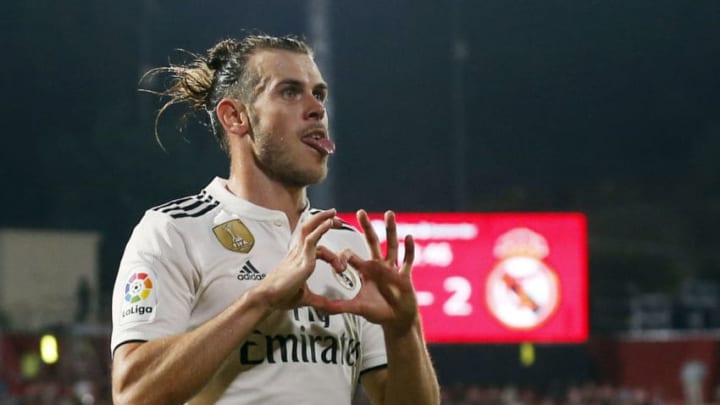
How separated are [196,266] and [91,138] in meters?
11.8

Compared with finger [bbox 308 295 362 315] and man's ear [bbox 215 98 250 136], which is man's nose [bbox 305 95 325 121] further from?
finger [bbox 308 295 362 315]

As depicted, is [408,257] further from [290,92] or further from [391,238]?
[290,92]

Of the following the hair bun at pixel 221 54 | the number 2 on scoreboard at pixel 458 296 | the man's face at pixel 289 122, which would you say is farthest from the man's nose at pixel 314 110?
Answer: the number 2 on scoreboard at pixel 458 296

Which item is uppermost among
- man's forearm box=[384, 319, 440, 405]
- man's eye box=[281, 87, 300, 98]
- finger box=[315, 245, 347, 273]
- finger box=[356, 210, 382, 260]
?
man's eye box=[281, 87, 300, 98]

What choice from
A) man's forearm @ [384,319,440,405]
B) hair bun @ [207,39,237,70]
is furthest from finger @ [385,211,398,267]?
hair bun @ [207,39,237,70]

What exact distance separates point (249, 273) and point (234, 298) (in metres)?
0.06

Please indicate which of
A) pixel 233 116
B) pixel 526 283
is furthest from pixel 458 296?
pixel 233 116

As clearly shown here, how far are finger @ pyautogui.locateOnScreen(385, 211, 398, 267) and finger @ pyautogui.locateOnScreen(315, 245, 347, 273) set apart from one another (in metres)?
0.09

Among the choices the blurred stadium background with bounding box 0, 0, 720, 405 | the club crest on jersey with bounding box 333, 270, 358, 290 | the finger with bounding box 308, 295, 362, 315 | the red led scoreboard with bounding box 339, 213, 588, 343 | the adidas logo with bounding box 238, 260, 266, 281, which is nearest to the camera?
the finger with bounding box 308, 295, 362, 315

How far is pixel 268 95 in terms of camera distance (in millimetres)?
2545

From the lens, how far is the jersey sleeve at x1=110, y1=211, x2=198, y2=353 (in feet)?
7.63

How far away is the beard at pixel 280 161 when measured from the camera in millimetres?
2496

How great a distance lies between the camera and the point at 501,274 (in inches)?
448

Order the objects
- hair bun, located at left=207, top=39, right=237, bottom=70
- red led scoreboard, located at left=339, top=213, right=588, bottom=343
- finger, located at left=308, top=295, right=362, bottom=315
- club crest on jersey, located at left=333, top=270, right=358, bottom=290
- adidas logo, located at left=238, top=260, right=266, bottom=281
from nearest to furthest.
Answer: finger, located at left=308, top=295, right=362, bottom=315 → adidas logo, located at left=238, top=260, right=266, bottom=281 → club crest on jersey, located at left=333, top=270, right=358, bottom=290 → hair bun, located at left=207, top=39, right=237, bottom=70 → red led scoreboard, located at left=339, top=213, right=588, bottom=343
